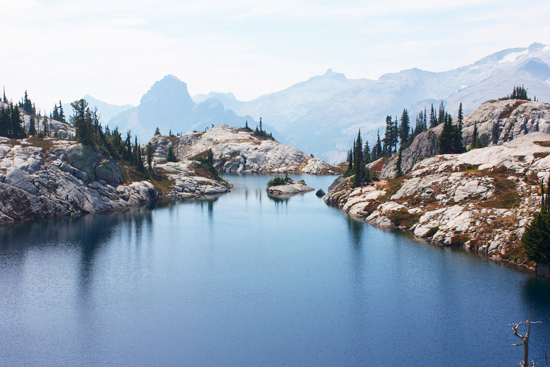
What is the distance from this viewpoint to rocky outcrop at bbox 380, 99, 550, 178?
495 feet

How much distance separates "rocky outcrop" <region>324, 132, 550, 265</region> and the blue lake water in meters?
6.43

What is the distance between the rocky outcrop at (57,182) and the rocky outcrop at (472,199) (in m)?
82.3

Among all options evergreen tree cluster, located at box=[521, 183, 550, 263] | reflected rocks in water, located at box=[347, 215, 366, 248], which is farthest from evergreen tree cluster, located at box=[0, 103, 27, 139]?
evergreen tree cluster, located at box=[521, 183, 550, 263]

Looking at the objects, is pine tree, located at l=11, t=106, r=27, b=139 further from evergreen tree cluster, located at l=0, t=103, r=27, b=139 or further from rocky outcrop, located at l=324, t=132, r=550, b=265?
rocky outcrop, located at l=324, t=132, r=550, b=265

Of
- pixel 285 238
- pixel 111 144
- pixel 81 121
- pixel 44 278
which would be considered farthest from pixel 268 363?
pixel 111 144

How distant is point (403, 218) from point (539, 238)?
42130 millimetres

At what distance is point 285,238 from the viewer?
11219 centimetres

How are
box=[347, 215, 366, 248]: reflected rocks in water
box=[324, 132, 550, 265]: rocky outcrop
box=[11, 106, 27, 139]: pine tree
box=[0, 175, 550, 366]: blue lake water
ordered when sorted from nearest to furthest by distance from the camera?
box=[0, 175, 550, 366]: blue lake water → box=[324, 132, 550, 265]: rocky outcrop → box=[347, 215, 366, 248]: reflected rocks in water → box=[11, 106, 27, 139]: pine tree

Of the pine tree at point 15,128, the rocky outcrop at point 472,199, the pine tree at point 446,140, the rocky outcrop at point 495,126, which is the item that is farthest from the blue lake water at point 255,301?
the rocky outcrop at point 495,126

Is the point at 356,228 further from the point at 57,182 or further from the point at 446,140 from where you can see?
the point at 57,182

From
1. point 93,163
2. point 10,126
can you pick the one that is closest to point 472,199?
point 93,163

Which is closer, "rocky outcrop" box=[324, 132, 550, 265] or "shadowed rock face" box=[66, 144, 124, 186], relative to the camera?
"rocky outcrop" box=[324, 132, 550, 265]

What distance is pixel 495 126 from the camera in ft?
529

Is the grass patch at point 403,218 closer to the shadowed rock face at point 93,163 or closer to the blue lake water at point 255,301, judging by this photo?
the blue lake water at point 255,301
